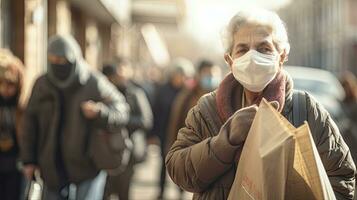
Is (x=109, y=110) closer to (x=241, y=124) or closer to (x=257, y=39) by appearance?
(x=257, y=39)

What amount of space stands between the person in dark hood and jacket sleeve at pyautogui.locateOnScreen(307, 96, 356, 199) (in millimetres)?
2532

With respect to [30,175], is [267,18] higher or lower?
higher

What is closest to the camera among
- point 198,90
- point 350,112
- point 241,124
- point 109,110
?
point 241,124

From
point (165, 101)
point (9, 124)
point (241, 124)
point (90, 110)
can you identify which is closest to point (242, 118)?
point (241, 124)

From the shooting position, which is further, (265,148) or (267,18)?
(267,18)

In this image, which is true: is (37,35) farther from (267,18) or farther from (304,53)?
(304,53)

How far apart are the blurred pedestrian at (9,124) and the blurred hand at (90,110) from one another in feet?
3.01

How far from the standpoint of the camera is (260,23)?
105 inches

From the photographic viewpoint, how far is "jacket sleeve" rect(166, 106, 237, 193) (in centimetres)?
256

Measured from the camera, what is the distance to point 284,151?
229 cm

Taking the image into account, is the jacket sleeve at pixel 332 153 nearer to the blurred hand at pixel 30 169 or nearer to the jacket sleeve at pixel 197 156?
the jacket sleeve at pixel 197 156

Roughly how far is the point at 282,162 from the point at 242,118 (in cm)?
27

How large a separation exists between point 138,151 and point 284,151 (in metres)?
5.53

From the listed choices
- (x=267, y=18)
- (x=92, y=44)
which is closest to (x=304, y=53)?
(x=92, y=44)
